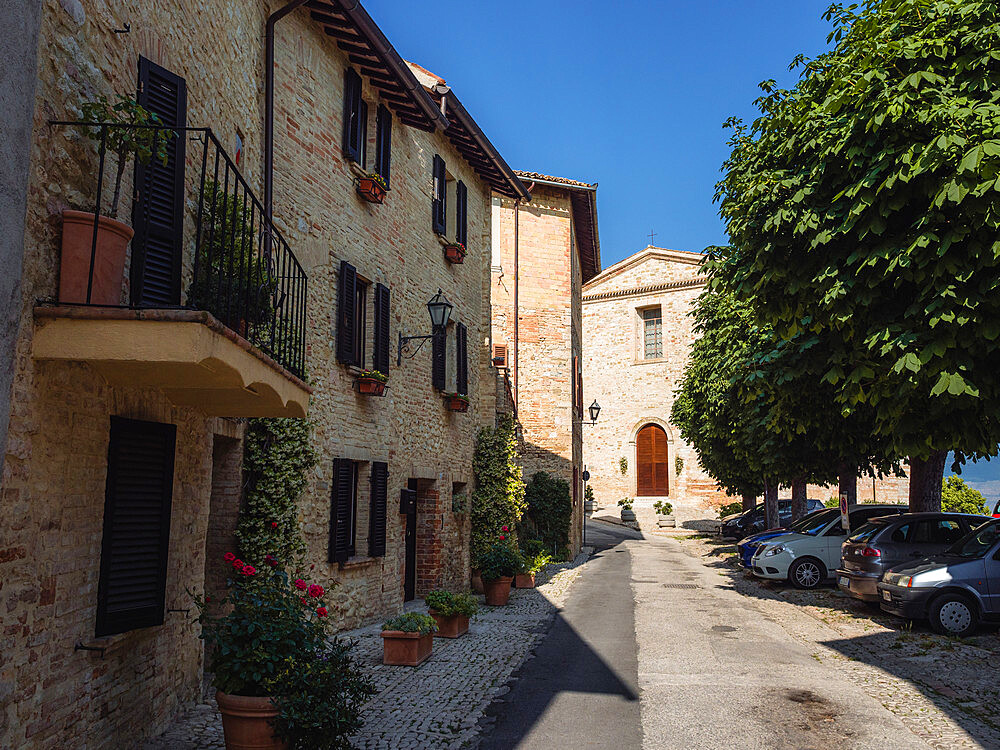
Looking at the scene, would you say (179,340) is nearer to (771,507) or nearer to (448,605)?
(448,605)

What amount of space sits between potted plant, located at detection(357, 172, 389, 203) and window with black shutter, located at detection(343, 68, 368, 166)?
303 millimetres

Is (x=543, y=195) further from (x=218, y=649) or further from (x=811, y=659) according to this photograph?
(x=218, y=649)

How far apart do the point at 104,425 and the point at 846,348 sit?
813cm

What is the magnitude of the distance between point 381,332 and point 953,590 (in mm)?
8780

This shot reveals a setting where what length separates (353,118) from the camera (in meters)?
11.2

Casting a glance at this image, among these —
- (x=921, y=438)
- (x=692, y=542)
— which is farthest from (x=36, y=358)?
(x=692, y=542)

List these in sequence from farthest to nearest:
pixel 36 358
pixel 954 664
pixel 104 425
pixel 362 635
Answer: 1. pixel 362 635
2. pixel 954 664
3. pixel 104 425
4. pixel 36 358

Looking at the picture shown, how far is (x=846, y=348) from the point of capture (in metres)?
9.39

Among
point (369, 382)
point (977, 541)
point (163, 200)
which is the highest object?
point (163, 200)

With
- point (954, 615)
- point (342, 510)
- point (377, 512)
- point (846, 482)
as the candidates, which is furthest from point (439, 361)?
point (846, 482)

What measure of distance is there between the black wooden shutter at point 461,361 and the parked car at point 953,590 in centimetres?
832

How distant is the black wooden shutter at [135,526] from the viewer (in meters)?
5.09

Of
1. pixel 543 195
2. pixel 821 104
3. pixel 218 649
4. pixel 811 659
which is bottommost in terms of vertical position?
pixel 811 659

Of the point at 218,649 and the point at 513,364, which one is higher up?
the point at 513,364
